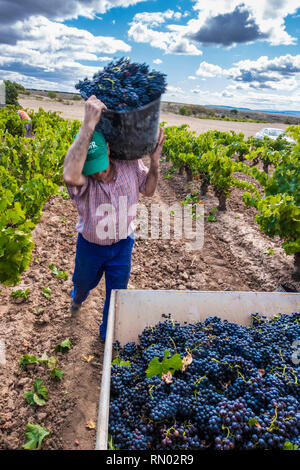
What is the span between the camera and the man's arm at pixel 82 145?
1.79 m

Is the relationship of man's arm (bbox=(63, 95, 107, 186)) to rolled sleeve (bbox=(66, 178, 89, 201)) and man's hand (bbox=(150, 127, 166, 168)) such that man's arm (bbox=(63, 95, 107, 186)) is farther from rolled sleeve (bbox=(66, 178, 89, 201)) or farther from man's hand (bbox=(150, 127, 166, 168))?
man's hand (bbox=(150, 127, 166, 168))

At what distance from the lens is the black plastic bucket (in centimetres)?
183

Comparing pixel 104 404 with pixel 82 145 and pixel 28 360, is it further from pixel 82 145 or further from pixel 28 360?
pixel 28 360

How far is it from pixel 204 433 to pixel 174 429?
16cm

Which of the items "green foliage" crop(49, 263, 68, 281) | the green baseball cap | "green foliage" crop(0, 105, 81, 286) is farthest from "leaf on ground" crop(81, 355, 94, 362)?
the green baseball cap

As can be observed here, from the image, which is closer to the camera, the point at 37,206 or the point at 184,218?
the point at 37,206

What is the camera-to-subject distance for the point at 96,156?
2012mm

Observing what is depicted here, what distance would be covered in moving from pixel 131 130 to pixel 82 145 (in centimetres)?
30

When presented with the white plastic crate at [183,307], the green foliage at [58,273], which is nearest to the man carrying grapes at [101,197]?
the white plastic crate at [183,307]

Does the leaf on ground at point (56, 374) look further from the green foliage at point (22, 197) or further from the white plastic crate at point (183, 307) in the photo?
the white plastic crate at point (183, 307)

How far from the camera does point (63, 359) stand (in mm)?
2963

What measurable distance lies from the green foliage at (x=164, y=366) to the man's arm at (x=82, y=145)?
1.18 m
